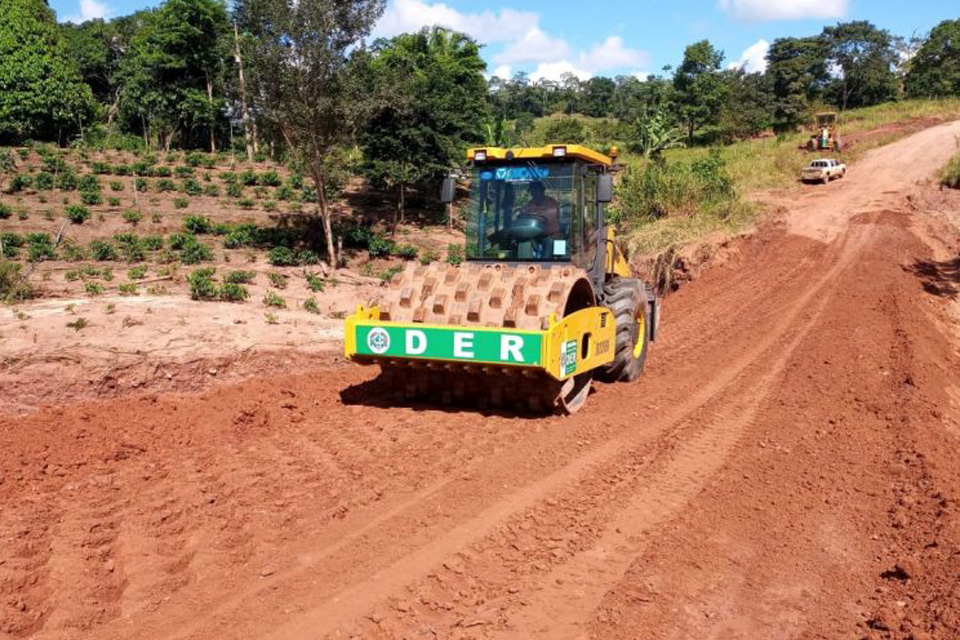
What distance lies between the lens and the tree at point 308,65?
1702 cm

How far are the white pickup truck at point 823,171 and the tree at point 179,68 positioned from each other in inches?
1066

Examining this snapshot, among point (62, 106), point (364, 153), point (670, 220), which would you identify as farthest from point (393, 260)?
point (62, 106)

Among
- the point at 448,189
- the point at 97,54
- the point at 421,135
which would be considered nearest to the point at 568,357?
the point at 448,189

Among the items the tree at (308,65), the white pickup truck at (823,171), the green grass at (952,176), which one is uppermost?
the tree at (308,65)

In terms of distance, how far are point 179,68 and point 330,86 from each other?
2521 centimetres

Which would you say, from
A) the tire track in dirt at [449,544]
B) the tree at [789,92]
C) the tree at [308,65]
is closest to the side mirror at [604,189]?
the tire track in dirt at [449,544]

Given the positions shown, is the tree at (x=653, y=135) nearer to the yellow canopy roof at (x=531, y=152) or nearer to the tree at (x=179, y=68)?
the tree at (x=179, y=68)

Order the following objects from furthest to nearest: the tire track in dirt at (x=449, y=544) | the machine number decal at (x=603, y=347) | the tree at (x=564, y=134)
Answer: the tree at (x=564, y=134)
the machine number decal at (x=603, y=347)
the tire track in dirt at (x=449, y=544)

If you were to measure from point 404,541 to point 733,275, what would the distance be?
14.1 m

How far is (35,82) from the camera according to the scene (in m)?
35.2

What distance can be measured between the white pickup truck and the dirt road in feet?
67.9

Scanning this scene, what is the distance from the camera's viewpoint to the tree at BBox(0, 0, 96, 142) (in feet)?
113

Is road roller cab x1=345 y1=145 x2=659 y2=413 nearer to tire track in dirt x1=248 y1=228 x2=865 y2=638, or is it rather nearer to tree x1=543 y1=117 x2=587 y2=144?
tire track in dirt x1=248 y1=228 x2=865 y2=638

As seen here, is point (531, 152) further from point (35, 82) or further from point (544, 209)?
point (35, 82)
